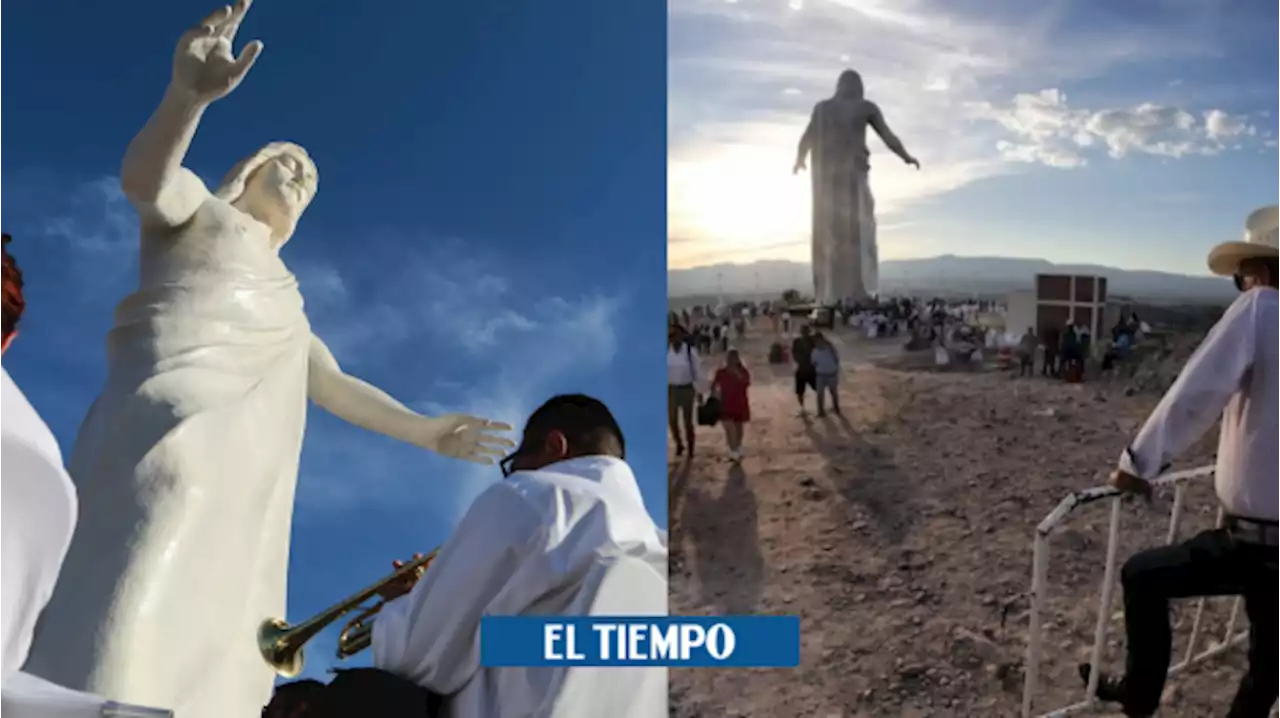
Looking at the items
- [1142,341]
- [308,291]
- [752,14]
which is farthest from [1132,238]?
[308,291]

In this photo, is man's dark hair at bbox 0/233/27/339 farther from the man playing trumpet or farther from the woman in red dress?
the woman in red dress

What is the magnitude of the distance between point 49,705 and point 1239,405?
2301mm

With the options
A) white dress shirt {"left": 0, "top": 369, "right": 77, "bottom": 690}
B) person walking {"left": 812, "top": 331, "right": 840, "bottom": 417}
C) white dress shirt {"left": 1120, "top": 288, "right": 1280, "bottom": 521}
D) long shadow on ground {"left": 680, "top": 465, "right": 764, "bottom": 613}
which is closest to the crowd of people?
white dress shirt {"left": 1120, "top": 288, "right": 1280, "bottom": 521}

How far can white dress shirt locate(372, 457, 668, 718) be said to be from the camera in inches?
81.3

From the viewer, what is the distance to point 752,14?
283 cm

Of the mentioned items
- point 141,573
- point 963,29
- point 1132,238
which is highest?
point 963,29

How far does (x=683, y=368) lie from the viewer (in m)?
2.84

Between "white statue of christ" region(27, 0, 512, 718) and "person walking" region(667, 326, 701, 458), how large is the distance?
1.29 feet

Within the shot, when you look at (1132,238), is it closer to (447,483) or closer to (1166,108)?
(1166,108)

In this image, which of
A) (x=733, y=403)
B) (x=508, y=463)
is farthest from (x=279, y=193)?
(x=733, y=403)

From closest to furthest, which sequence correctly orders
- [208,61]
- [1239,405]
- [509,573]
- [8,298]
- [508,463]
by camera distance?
[8,298]
[509,573]
[208,61]
[1239,405]
[508,463]

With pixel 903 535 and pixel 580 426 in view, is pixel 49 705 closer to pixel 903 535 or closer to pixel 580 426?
pixel 580 426

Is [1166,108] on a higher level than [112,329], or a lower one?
higher

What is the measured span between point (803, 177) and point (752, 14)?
388 mm
